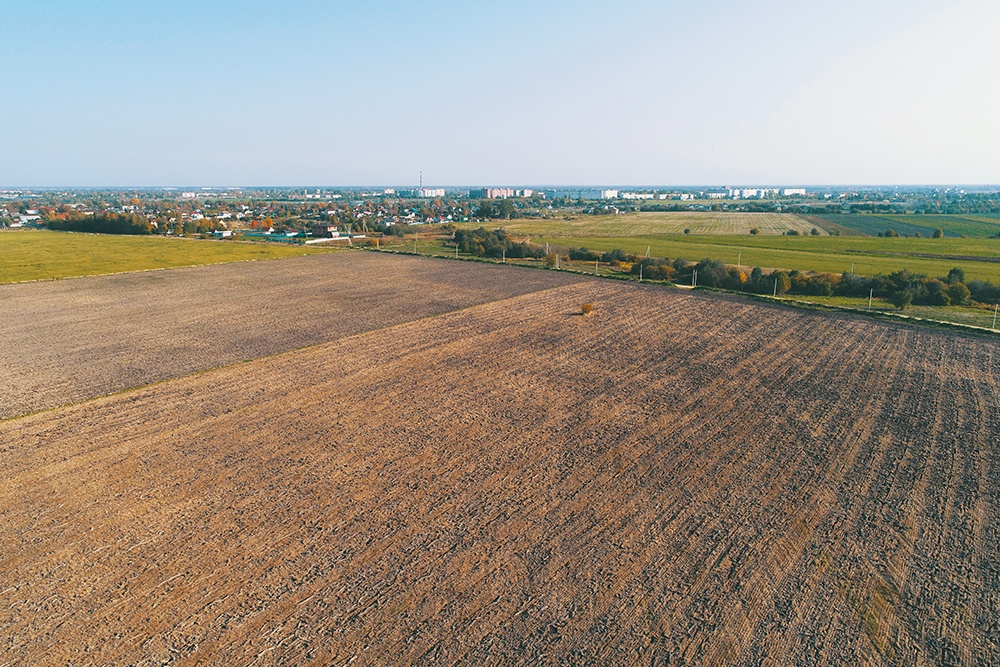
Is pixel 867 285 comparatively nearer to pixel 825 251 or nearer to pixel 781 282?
pixel 781 282

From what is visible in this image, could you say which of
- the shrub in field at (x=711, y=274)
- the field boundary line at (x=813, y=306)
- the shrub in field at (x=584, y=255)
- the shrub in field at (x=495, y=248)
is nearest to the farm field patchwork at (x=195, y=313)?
the field boundary line at (x=813, y=306)

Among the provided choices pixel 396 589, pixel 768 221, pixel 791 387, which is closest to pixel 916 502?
pixel 791 387

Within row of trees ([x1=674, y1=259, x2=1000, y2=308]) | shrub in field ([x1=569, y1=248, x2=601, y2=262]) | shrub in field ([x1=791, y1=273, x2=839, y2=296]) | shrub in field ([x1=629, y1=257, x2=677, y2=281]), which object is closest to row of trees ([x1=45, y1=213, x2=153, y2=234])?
shrub in field ([x1=569, y1=248, x2=601, y2=262])

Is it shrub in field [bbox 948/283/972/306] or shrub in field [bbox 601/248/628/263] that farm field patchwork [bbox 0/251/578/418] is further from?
→ shrub in field [bbox 948/283/972/306]

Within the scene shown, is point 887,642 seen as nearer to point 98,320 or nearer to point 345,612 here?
point 345,612

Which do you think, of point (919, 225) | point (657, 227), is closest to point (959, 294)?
point (657, 227)

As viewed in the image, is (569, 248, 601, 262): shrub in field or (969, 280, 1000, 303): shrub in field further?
(569, 248, 601, 262): shrub in field
